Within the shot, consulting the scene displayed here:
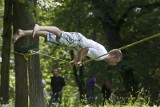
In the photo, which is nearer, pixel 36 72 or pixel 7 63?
pixel 36 72

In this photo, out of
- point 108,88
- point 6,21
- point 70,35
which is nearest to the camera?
point 70,35

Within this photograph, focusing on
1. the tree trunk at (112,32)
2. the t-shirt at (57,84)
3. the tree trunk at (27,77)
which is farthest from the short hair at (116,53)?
the tree trunk at (112,32)

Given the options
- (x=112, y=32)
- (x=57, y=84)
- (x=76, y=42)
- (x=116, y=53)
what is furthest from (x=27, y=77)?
(x=112, y=32)

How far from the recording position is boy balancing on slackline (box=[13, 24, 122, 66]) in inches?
273

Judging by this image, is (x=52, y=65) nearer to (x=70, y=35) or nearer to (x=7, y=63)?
(x=7, y=63)

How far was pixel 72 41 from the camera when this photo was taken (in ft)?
23.4

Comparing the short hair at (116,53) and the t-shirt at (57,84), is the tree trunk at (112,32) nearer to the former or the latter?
the t-shirt at (57,84)

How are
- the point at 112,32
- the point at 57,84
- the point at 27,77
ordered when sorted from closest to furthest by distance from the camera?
the point at 27,77
the point at 57,84
the point at 112,32

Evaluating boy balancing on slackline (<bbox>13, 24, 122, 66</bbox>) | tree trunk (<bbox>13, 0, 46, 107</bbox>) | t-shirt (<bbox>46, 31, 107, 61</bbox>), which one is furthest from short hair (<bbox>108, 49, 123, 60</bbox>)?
tree trunk (<bbox>13, 0, 46, 107</bbox>)

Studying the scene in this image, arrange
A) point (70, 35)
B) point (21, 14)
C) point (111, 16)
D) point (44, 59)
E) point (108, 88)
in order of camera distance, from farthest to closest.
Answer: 1. point (44, 59)
2. point (111, 16)
3. point (108, 88)
4. point (21, 14)
5. point (70, 35)

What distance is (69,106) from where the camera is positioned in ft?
34.8

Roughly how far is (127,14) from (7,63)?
8.56 metres

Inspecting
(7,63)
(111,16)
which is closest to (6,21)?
(7,63)

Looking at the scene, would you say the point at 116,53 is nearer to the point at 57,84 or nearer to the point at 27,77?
the point at 27,77
